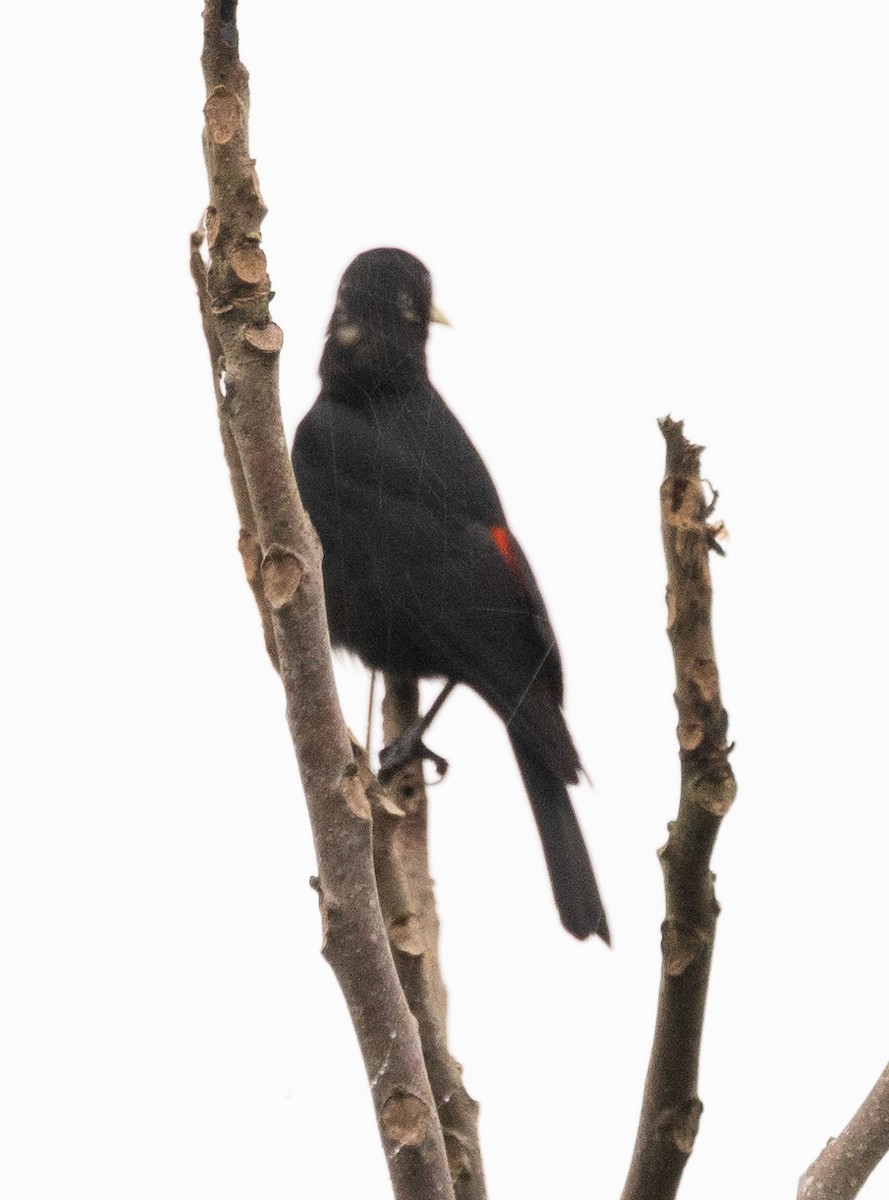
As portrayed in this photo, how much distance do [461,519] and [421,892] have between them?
3.27ft

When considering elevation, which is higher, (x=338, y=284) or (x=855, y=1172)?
(x=338, y=284)

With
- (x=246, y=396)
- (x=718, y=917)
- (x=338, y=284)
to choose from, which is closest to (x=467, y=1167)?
(x=718, y=917)

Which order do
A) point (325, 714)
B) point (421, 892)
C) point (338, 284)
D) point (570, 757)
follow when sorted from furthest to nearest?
point (338, 284) < point (570, 757) < point (421, 892) < point (325, 714)

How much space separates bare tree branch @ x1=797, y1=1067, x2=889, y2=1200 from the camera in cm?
187

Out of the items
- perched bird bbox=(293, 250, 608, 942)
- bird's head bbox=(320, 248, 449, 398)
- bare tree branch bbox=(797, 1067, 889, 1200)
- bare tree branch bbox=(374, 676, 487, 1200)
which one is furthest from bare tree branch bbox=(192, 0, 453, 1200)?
bird's head bbox=(320, 248, 449, 398)

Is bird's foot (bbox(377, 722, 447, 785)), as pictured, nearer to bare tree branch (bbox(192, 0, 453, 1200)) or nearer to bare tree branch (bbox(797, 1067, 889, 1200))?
bare tree branch (bbox(192, 0, 453, 1200))

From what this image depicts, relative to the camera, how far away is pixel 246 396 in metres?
1.70

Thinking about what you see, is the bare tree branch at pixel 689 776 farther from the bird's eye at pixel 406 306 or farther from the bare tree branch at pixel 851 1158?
the bird's eye at pixel 406 306

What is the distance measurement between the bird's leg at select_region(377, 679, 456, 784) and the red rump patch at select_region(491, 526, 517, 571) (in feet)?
0.83

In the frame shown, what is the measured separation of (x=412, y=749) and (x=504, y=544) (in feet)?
1.80

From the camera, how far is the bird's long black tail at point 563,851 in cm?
249

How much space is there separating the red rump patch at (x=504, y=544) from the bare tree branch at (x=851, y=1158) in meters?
1.35

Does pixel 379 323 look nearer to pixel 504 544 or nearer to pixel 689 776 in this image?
pixel 504 544

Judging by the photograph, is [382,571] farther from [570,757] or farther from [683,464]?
[683,464]
